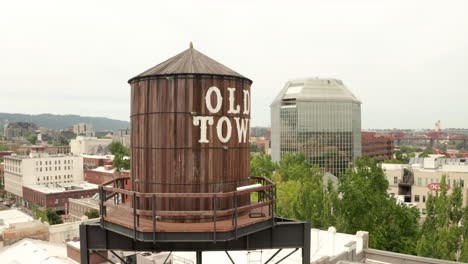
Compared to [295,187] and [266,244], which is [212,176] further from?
[295,187]

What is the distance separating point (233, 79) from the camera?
9.63m

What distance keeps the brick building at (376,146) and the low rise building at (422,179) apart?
44463 mm

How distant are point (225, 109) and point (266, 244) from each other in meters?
4.19

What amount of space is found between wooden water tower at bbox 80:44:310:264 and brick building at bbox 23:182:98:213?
8068cm

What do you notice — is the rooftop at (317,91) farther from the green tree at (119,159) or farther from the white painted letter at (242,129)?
the white painted letter at (242,129)

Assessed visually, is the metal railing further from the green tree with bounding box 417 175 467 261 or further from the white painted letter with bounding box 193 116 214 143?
the green tree with bounding box 417 175 467 261

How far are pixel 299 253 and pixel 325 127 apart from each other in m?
62.1

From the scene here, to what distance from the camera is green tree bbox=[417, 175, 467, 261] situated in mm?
25031

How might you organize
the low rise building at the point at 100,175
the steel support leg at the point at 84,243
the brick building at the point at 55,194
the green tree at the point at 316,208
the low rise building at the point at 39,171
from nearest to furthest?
1. the steel support leg at the point at 84,243
2. the green tree at the point at 316,208
3. the brick building at the point at 55,194
4. the low rise building at the point at 100,175
5. the low rise building at the point at 39,171

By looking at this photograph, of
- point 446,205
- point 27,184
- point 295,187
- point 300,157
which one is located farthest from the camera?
point 27,184

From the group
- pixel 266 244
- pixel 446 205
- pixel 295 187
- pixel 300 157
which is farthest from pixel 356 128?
pixel 266 244

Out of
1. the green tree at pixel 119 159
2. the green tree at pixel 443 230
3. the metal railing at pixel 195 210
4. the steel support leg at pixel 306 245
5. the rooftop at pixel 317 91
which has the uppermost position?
the rooftop at pixel 317 91

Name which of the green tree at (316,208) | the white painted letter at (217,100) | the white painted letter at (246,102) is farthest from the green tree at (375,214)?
the white painted letter at (217,100)

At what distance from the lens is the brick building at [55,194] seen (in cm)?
8131
